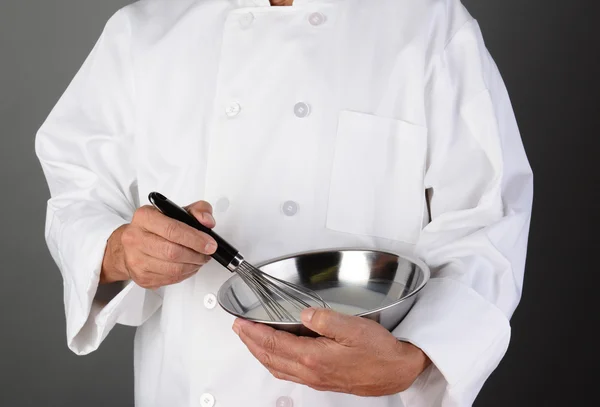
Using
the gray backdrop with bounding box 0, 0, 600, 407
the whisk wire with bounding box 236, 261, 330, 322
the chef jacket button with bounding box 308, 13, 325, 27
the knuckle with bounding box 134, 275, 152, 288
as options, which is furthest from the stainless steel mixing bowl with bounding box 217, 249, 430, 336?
the gray backdrop with bounding box 0, 0, 600, 407

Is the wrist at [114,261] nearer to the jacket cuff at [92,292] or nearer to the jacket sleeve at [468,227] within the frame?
the jacket cuff at [92,292]

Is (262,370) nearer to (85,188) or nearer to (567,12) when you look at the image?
(85,188)

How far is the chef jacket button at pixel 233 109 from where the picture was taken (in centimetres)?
125

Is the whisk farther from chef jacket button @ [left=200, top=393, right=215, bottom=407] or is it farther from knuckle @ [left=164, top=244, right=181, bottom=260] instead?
chef jacket button @ [left=200, top=393, right=215, bottom=407]

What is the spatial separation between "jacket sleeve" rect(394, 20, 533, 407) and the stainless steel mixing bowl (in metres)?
0.05

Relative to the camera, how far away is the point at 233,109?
1253mm

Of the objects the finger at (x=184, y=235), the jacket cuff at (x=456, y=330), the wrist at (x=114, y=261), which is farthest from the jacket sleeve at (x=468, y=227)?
the wrist at (x=114, y=261)

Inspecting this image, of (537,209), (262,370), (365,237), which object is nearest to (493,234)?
(365,237)

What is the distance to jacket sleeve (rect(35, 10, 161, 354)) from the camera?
1.32 meters

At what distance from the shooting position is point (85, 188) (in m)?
1.37

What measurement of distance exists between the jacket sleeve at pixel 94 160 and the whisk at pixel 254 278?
0.23m

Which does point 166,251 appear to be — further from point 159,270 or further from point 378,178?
point 378,178

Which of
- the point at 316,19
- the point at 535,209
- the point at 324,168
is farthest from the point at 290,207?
the point at 535,209

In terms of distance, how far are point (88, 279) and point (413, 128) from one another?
52 cm
